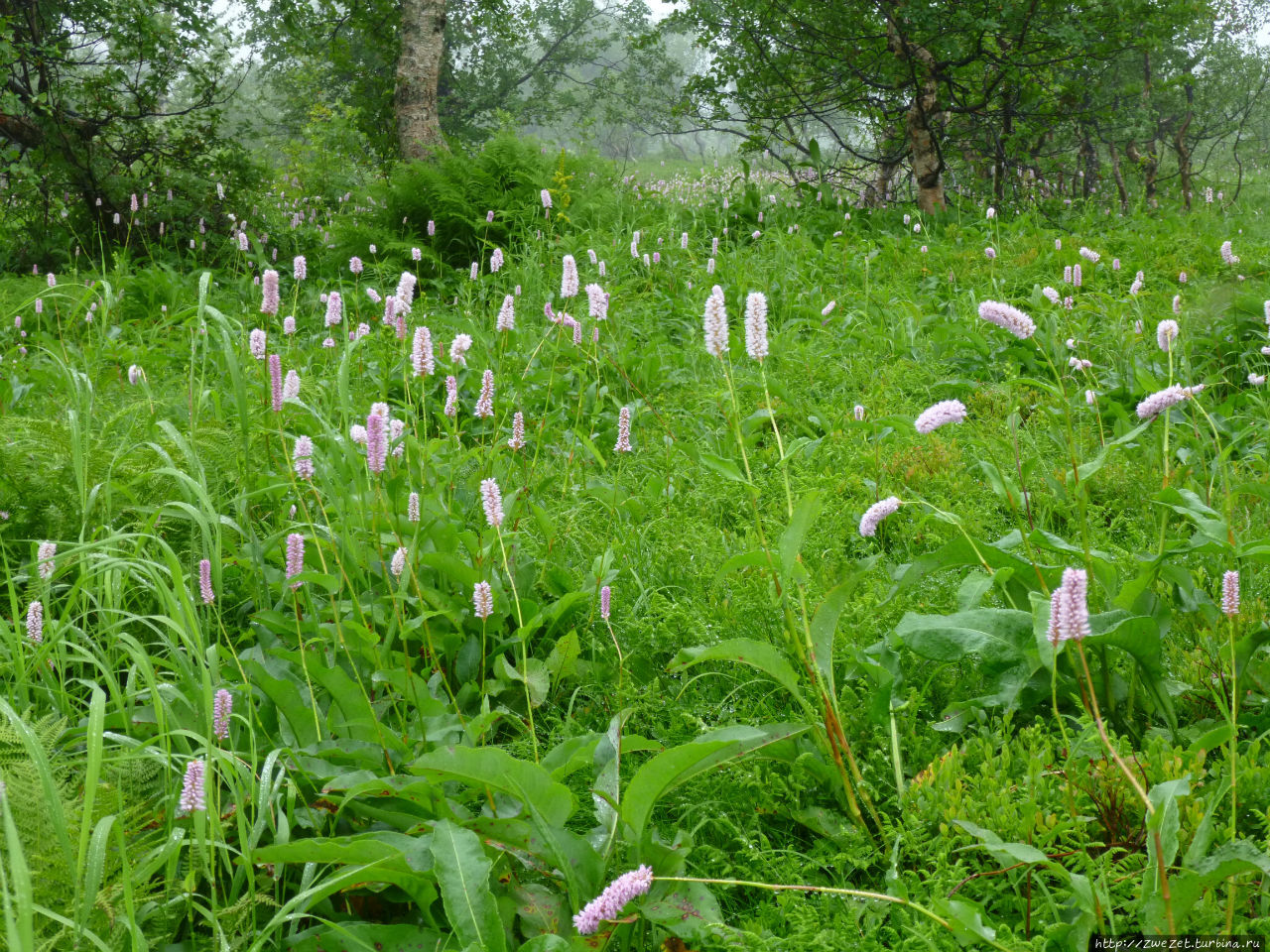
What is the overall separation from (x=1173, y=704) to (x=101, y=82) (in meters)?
8.41

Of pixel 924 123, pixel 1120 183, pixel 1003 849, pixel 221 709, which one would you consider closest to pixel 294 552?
pixel 221 709

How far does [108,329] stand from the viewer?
5.41 meters

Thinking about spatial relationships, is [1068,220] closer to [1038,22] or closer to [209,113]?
[1038,22]

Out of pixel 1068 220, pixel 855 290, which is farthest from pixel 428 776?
pixel 1068 220

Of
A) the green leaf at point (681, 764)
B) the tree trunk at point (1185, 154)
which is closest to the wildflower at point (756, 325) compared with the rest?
the green leaf at point (681, 764)

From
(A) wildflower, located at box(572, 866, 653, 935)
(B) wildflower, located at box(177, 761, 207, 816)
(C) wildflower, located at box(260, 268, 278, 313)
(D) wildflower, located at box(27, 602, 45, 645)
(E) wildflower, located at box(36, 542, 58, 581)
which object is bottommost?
(A) wildflower, located at box(572, 866, 653, 935)

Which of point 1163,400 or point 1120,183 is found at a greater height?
point 1120,183

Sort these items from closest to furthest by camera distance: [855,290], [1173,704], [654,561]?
[1173,704] → [654,561] → [855,290]

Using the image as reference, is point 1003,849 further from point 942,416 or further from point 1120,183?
point 1120,183

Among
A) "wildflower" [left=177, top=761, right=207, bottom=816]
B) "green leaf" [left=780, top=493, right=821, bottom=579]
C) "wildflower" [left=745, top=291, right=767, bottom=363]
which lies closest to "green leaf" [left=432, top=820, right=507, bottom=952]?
"wildflower" [left=177, top=761, right=207, bottom=816]

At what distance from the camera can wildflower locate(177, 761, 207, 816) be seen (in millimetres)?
1249

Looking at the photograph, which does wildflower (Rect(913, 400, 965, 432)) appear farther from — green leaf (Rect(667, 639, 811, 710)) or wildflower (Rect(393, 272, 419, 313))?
wildflower (Rect(393, 272, 419, 313))

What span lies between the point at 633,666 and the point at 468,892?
0.96 metres

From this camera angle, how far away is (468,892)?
1317 millimetres
